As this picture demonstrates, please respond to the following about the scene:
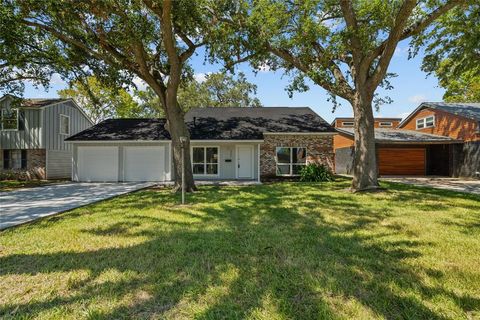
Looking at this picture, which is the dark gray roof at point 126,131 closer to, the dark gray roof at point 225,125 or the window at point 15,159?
the dark gray roof at point 225,125

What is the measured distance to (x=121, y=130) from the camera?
1752cm

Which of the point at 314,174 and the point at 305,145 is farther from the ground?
the point at 305,145

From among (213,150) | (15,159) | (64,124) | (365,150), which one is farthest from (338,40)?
(15,159)

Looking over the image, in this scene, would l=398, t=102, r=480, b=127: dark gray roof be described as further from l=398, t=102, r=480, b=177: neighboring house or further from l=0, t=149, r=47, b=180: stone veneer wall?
l=0, t=149, r=47, b=180: stone veneer wall

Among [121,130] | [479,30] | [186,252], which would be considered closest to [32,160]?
[121,130]

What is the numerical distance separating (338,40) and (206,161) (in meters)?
10.2

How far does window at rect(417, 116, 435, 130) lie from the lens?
69.4 feet

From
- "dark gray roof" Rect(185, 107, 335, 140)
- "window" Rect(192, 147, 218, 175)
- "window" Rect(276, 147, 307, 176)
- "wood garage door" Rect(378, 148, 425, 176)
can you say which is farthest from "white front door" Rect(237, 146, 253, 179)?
"wood garage door" Rect(378, 148, 425, 176)

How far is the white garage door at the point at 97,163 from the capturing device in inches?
648

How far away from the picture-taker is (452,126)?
1923cm

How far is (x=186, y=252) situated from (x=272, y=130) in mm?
13357

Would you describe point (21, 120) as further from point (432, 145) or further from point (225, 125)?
point (432, 145)

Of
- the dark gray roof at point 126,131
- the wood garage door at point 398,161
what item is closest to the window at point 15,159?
the dark gray roof at point 126,131

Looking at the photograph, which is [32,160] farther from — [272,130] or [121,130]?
[272,130]
